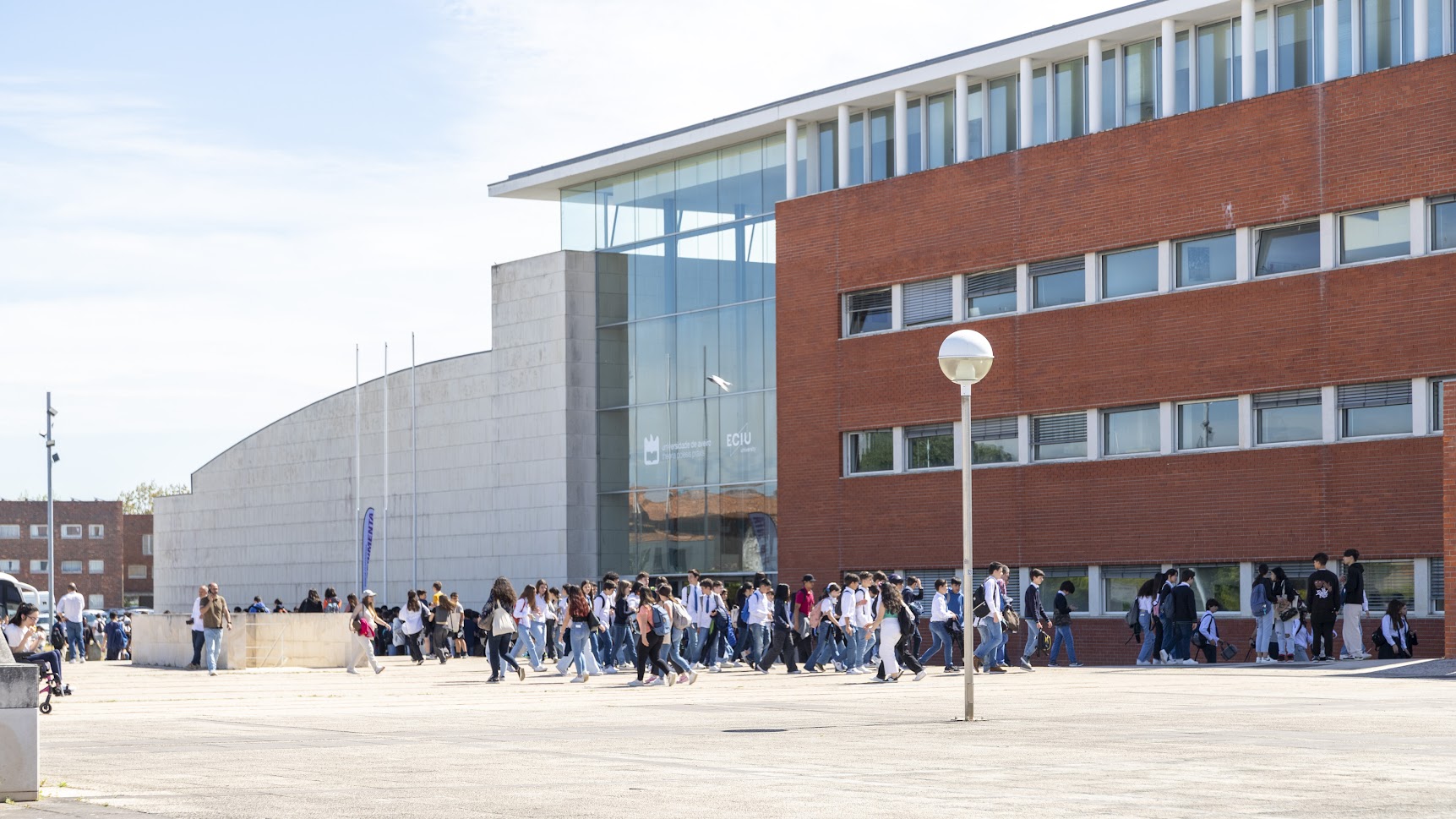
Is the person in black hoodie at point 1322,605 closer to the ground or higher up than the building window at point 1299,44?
closer to the ground

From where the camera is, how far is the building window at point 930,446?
4203 cm

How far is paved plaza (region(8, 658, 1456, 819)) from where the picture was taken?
10.9m

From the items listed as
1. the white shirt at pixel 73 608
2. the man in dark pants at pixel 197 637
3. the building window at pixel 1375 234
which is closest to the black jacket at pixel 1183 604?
the building window at pixel 1375 234

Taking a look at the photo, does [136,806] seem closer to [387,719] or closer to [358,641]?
[387,719]

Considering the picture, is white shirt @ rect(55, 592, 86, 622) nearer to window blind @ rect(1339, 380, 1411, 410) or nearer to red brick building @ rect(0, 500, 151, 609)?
window blind @ rect(1339, 380, 1411, 410)

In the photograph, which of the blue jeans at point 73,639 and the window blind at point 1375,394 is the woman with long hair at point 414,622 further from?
the window blind at point 1375,394

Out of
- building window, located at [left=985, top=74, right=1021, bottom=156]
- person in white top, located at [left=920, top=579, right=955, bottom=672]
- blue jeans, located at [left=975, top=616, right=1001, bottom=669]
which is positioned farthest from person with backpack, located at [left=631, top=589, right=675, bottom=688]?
building window, located at [left=985, top=74, right=1021, bottom=156]

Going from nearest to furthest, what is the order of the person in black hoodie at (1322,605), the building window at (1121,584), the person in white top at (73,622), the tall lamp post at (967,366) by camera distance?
the tall lamp post at (967,366)
the person in black hoodie at (1322,605)
the building window at (1121,584)
the person in white top at (73,622)

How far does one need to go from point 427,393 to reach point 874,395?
20.9 metres

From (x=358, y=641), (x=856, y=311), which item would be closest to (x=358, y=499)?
(x=856, y=311)

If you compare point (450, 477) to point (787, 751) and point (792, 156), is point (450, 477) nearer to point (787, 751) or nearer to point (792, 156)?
point (792, 156)

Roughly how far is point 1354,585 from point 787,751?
18.7 m

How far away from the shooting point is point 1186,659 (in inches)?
1309

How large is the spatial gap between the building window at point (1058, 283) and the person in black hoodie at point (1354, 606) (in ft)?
32.6
